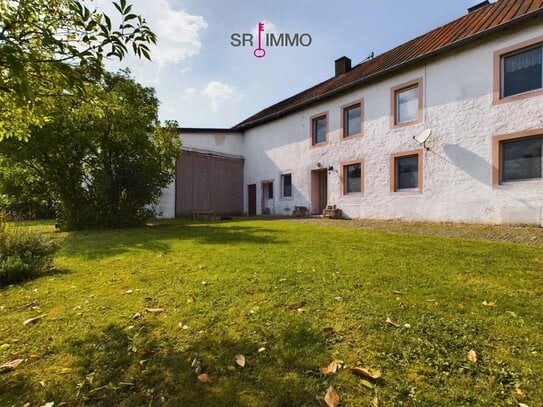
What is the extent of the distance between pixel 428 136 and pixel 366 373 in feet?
35.5

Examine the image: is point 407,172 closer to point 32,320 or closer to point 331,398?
point 331,398

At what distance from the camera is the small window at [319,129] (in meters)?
15.8

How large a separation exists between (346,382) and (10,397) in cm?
213

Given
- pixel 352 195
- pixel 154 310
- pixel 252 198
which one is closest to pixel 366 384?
pixel 154 310

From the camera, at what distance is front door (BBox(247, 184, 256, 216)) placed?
66.7 ft

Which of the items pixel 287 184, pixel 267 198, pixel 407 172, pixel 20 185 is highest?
pixel 407 172

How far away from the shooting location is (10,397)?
77.6 inches

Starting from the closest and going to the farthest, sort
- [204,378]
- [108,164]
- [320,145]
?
[204,378] → [108,164] → [320,145]

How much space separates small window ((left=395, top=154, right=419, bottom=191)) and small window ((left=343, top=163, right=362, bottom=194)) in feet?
5.69

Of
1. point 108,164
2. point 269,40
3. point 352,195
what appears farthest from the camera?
point 352,195

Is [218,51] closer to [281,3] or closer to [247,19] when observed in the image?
[247,19]

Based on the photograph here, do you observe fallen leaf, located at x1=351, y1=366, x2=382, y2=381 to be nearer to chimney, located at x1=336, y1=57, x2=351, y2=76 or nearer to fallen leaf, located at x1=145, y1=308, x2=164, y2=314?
fallen leaf, located at x1=145, y1=308, x2=164, y2=314

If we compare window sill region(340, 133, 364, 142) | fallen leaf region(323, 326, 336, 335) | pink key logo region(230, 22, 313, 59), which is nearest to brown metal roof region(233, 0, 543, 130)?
window sill region(340, 133, 364, 142)

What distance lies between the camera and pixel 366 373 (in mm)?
2037
